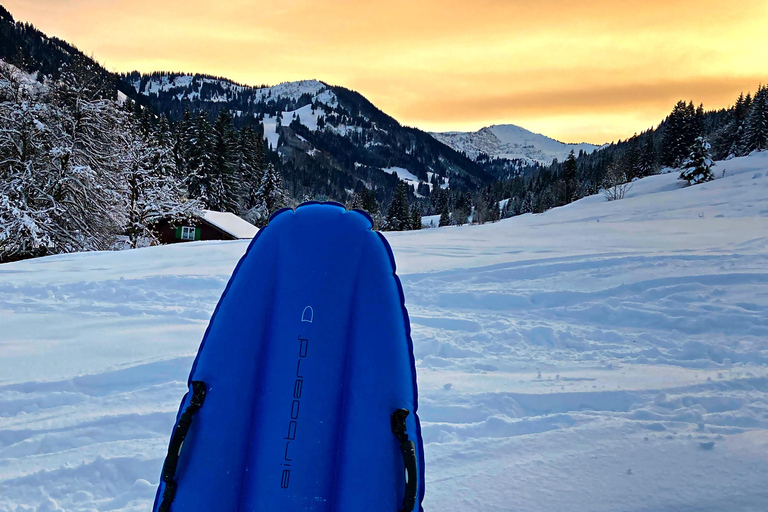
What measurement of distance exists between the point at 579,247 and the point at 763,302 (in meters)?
4.60

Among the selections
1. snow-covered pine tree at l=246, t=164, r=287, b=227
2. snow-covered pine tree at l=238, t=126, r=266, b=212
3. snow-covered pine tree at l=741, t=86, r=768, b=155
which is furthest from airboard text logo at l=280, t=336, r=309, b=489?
snow-covered pine tree at l=741, t=86, r=768, b=155

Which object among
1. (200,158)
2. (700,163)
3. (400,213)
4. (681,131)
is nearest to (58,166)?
(200,158)

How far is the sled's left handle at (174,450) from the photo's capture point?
1.79 metres

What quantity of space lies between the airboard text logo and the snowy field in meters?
0.92

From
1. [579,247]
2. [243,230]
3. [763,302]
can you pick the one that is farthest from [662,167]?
[763,302]

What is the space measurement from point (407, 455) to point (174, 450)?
0.93 m

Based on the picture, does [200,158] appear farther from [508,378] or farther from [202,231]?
[508,378]

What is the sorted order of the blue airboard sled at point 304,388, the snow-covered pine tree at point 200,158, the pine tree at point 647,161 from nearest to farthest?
1. the blue airboard sled at point 304,388
2. the snow-covered pine tree at point 200,158
3. the pine tree at point 647,161

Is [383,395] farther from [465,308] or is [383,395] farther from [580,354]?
[465,308]

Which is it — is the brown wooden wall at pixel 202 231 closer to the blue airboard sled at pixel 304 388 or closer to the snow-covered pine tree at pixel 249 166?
the snow-covered pine tree at pixel 249 166

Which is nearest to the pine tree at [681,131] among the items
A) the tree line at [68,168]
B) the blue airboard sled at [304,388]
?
the tree line at [68,168]

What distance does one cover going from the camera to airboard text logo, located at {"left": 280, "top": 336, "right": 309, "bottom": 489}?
193 centimetres

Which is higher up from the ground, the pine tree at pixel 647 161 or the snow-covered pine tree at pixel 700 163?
the pine tree at pixel 647 161

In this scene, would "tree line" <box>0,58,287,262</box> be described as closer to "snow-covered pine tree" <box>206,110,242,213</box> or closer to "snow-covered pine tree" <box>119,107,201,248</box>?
"snow-covered pine tree" <box>119,107,201,248</box>
